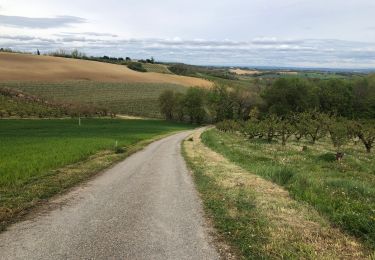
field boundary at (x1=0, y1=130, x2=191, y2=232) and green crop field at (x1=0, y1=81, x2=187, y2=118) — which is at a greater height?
field boundary at (x1=0, y1=130, x2=191, y2=232)

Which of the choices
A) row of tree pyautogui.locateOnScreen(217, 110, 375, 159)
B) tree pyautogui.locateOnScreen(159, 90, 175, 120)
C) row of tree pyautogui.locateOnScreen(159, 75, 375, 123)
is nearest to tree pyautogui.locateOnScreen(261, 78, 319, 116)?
row of tree pyautogui.locateOnScreen(159, 75, 375, 123)

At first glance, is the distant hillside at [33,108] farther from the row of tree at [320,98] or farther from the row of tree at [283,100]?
the row of tree at [320,98]

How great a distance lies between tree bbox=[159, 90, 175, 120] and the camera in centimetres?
11112

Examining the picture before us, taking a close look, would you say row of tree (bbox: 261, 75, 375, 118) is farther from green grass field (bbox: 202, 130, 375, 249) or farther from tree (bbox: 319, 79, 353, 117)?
green grass field (bbox: 202, 130, 375, 249)

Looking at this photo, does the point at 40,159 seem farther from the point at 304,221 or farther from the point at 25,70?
the point at 25,70

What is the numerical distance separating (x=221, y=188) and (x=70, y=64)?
131 metres

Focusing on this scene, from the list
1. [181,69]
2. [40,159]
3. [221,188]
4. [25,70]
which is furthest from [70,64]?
[221,188]

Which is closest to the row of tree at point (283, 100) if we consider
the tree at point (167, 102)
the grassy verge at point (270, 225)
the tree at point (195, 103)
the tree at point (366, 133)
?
the tree at point (167, 102)

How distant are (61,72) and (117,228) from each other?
12244cm

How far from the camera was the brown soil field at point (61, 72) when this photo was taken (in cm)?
11227

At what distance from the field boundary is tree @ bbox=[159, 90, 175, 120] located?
86051 millimetres

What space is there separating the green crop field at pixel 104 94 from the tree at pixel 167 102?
13.2ft

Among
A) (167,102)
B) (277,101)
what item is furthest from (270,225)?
(167,102)

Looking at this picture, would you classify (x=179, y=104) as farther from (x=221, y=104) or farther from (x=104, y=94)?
(x=104, y=94)
